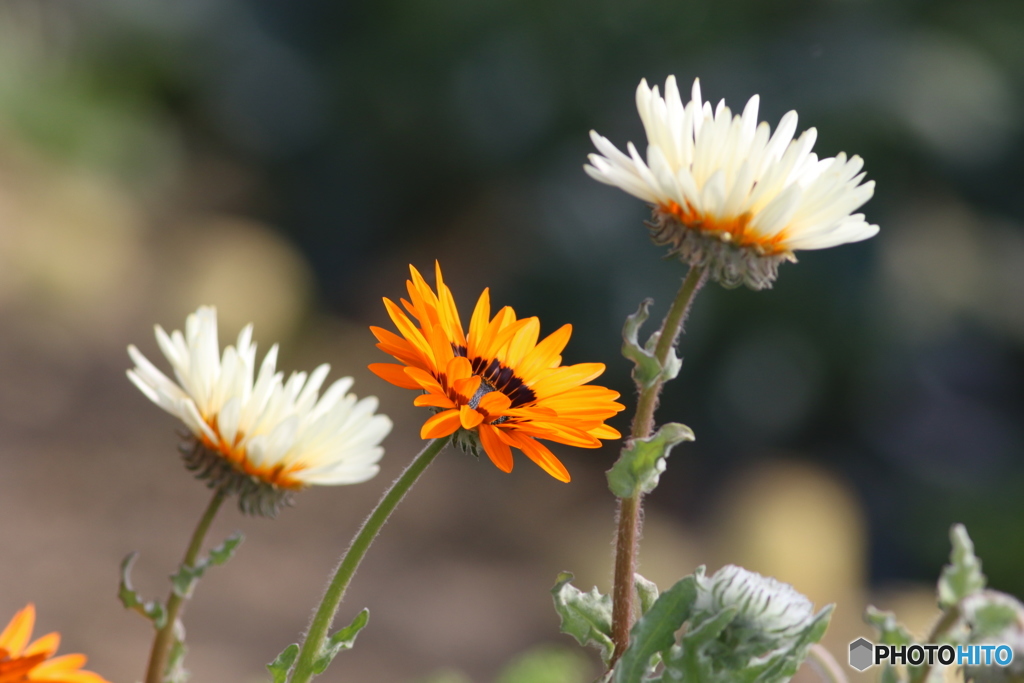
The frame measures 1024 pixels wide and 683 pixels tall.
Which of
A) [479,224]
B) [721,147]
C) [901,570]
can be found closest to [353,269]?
[479,224]

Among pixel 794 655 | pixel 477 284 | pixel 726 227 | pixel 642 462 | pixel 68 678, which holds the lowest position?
pixel 68 678

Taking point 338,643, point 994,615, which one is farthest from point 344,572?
point 994,615

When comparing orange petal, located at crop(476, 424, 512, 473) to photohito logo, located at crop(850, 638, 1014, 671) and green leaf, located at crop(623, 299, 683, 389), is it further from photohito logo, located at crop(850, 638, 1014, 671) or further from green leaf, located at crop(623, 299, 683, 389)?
photohito logo, located at crop(850, 638, 1014, 671)

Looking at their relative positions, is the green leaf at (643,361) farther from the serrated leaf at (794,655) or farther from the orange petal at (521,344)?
the serrated leaf at (794,655)

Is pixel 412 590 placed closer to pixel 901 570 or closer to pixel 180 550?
pixel 180 550

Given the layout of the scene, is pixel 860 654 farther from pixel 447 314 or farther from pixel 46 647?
pixel 46 647

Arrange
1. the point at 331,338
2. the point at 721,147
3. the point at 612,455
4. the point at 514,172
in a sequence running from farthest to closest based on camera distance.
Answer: the point at 514,172, the point at 331,338, the point at 612,455, the point at 721,147
